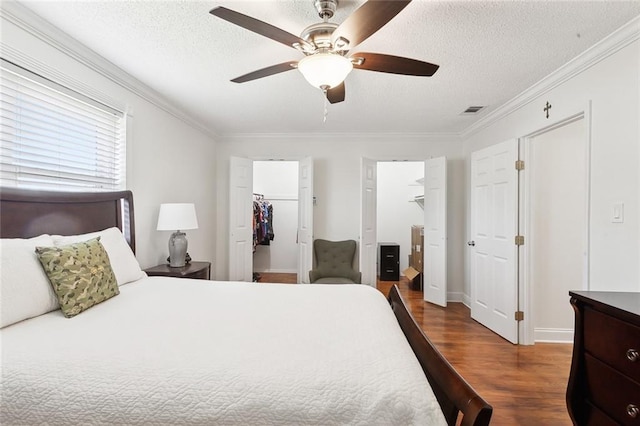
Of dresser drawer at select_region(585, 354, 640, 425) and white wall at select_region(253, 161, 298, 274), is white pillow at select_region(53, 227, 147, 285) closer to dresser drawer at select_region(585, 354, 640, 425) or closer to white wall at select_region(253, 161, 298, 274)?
dresser drawer at select_region(585, 354, 640, 425)

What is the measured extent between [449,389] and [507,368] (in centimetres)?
209

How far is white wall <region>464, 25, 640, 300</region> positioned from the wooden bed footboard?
158 centimetres

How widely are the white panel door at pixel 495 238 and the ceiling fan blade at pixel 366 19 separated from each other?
2.36 meters

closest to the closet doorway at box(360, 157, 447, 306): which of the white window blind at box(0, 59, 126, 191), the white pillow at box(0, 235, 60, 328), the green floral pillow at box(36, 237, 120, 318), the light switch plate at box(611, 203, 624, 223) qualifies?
the light switch plate at box(611, 203, 624, 223)

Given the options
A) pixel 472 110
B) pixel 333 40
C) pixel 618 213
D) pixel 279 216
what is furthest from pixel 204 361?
pixel 279 216

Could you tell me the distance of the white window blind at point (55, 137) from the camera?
5.57 ft

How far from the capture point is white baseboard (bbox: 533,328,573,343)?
291 centimetres

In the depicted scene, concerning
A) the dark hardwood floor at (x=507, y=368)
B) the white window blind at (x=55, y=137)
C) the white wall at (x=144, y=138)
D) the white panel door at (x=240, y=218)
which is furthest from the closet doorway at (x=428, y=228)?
the white window blind at (x=55, y=137)

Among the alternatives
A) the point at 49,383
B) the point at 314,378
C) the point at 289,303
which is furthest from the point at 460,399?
the point at 49,383

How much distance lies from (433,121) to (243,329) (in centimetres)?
350

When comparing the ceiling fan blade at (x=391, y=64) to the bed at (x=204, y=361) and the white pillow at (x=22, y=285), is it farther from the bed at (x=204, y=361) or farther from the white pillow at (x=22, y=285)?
the white pillow at (x=22, y=285)

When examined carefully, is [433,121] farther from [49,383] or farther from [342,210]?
[49,383]

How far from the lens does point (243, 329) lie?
50.9 inches

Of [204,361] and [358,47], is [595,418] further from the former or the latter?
[358,47]
